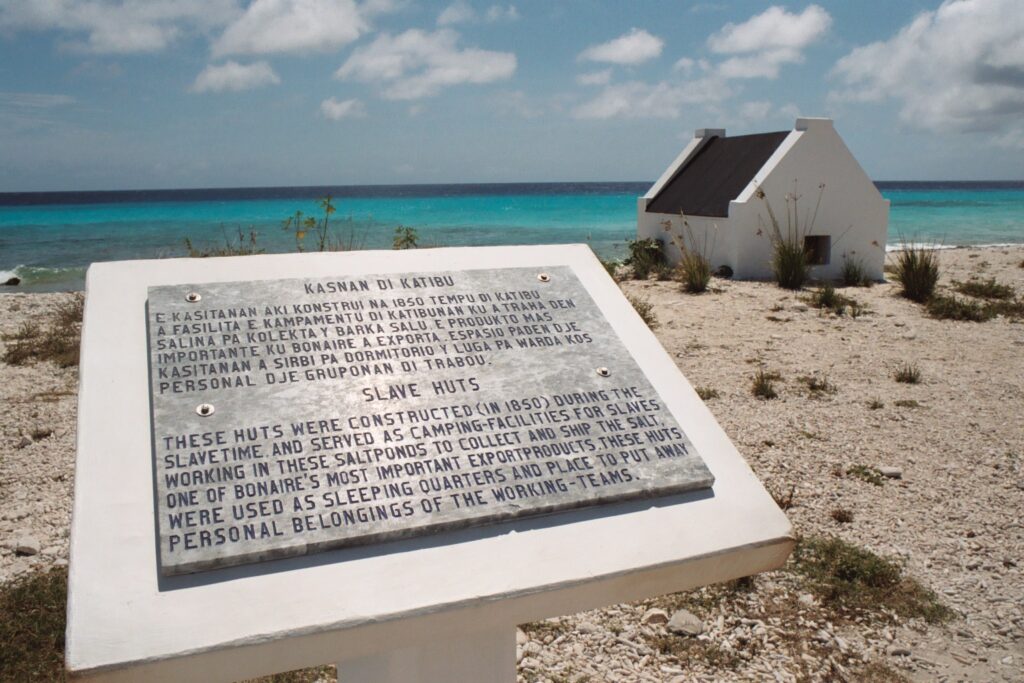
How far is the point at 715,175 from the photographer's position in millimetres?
14117

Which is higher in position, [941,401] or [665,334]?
[665,334]

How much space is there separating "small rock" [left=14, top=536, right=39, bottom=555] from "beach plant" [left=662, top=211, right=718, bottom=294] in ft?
29.9

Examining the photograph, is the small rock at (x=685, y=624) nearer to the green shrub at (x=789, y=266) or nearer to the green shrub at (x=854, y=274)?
the green shrub at (x=789, y=266)

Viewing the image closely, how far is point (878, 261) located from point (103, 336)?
42.8ft

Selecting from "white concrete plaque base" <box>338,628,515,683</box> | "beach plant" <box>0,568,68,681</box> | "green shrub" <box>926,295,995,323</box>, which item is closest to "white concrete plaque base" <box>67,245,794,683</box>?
"white concrete plaque base" <box>338,628,515,683</box>

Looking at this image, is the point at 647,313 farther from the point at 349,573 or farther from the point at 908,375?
the point at 349,573

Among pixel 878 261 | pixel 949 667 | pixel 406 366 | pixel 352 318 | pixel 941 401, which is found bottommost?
pixel 949 667

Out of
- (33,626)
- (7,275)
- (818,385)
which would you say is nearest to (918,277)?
(818,385)

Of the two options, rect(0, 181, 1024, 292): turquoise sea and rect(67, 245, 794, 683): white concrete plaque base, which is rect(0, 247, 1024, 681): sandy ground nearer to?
rect(67, 245, 794, 683): white concrete plaque base

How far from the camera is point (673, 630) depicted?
346 cm

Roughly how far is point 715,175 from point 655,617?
38.7 feet

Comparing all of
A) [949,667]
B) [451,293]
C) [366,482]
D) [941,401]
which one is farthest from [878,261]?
[366,482]

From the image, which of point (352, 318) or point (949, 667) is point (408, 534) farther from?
point (949, 667)

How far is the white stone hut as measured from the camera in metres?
12.6
